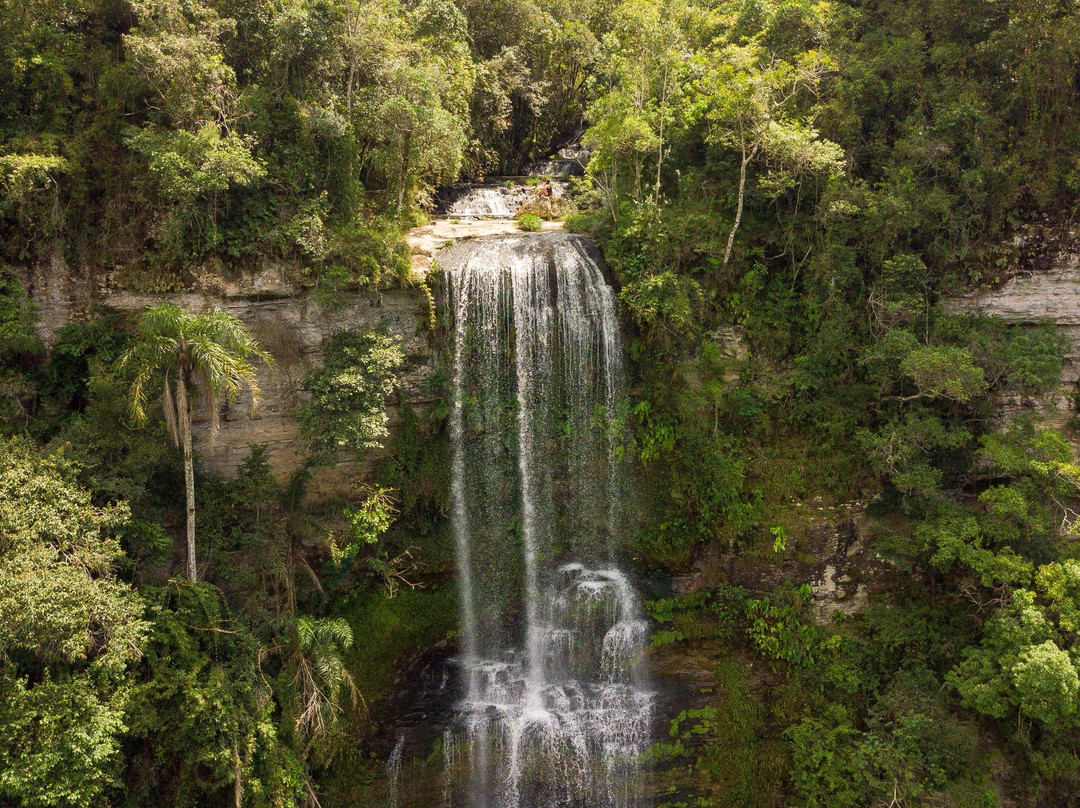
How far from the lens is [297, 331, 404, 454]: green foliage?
12977 mm

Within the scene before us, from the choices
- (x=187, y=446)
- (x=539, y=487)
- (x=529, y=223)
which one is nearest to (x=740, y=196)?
(x=529, y=223)

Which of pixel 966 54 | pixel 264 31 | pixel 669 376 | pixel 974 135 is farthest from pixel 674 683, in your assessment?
pixel 264 31

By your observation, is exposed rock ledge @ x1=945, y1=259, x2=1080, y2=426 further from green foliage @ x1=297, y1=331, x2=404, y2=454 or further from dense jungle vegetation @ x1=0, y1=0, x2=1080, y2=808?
green foliage @ x1=297, y1=331, x2=404, y2=454

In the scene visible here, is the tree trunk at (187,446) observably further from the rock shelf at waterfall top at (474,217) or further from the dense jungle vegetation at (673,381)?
the rock shelf at waterfall top at (474,217)

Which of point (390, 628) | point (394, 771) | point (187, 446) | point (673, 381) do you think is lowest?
point (394, 771)

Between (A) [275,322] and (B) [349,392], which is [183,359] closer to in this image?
(B) [349,392]

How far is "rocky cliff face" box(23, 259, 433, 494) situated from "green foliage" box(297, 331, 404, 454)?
2.47 feet

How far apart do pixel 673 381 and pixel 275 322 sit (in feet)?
27.3

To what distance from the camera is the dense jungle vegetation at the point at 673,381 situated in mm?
11719

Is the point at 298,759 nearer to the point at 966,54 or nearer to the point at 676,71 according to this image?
the point at 676,71

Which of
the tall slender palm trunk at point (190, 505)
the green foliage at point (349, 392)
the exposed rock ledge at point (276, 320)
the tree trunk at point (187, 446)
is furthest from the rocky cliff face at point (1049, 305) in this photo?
the tall slender palm trunk at point (190, 505)

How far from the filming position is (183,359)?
36.7ft

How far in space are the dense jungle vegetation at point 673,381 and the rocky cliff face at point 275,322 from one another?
0.38m

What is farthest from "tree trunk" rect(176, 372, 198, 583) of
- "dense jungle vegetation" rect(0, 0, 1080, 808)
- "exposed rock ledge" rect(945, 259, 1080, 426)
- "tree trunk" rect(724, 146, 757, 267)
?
"exposed rock ledge" rect(945, 259, 1080, 426)
